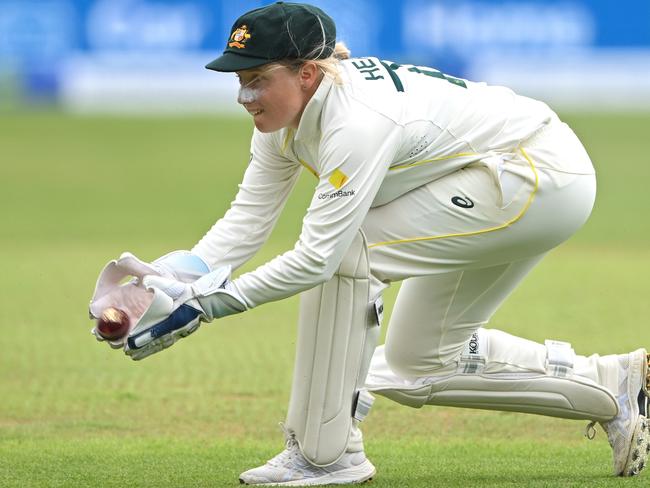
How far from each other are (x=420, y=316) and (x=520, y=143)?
0.74 metres

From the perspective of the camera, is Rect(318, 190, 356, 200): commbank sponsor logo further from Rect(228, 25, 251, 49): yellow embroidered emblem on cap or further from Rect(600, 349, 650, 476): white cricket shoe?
Rect(600, 349, 650, 476): white cricket shoe

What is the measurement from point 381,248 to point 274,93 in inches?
25.8

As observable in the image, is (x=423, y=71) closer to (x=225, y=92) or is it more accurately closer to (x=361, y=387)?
(x=361, y=387)

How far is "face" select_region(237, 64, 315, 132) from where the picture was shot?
4277 millimetres

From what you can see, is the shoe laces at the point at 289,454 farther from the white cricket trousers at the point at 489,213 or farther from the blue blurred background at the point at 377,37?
the blue blurred background at the point at 377,37

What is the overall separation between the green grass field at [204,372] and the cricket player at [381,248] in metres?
0.32

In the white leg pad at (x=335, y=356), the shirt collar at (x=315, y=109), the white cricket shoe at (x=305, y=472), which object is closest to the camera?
the shirt collar at (x=315, y=109)

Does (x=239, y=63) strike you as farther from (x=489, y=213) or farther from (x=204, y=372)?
(x=204, y=372)

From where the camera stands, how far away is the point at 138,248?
12.6 metres

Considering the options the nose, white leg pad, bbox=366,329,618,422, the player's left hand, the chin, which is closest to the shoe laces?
white leg pad, bbox=366,329,618,422

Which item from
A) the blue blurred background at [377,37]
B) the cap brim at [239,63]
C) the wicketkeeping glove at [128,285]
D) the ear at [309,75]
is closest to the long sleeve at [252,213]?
the wicketkeeping glove at [128,285]

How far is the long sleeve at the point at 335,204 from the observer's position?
4.19 meters

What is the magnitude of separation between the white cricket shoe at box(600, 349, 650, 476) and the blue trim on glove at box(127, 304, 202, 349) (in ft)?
5.52

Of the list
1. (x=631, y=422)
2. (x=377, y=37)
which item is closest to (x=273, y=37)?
(x=631, y=422)
